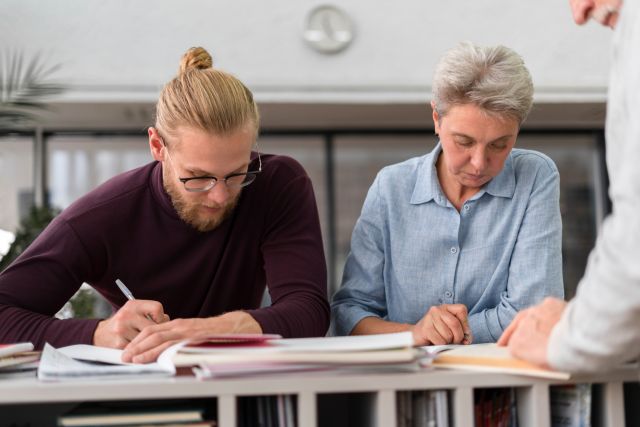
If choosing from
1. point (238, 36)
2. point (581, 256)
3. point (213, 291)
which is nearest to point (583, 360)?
point (213, 291)

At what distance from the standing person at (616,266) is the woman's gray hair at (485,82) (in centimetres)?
70

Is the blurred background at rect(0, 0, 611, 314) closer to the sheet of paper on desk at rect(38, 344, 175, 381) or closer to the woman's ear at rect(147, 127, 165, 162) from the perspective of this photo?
the woman's ear at rect(147, 127, 165, 162)

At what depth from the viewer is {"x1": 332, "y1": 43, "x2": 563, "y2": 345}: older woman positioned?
1840mm

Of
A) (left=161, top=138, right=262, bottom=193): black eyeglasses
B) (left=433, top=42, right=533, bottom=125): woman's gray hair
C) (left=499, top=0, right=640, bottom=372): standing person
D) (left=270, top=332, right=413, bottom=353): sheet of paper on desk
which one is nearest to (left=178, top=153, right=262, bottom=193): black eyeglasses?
(left=161, top=138, right=262, bottom=193): black eyeglasses

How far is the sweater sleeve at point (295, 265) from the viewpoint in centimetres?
173

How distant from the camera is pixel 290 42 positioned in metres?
6.29

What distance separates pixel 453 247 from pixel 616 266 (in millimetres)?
944

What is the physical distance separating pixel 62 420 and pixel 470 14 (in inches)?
227

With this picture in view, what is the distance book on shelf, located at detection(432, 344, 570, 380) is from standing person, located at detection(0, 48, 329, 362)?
1.53ft

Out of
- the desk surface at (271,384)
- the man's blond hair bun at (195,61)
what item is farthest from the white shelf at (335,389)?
the man's blond hair bun at (195,61)

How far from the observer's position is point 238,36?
6270 mm

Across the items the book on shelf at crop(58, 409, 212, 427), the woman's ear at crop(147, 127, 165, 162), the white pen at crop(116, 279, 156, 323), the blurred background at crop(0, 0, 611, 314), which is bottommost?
the book on shelf at crop(58, 409, 212, 427)

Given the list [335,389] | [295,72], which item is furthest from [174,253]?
[295,72]

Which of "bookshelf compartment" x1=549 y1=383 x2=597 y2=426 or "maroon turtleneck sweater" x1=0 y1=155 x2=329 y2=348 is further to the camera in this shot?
"maroon turtleneck sweater" x1=0 y1=155 x2=329 y2=348
